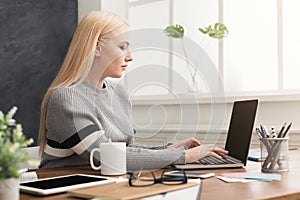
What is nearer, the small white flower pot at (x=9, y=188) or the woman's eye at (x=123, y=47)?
the small white flower pot at (x=9, y=188)

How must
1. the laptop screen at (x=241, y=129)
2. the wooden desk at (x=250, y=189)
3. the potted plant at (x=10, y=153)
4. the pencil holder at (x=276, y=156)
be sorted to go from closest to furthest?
the potted plant at (x=10, y=153), the wooden desk at (x=250, y=189), the pencil holder at (x=276, y=156), the laptop screen at (x=241, y=129)

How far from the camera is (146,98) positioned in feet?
11.3

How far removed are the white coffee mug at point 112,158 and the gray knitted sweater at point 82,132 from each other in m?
0.09

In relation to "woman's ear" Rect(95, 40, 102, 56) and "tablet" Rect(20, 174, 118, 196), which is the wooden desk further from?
"woman's ear" Rect(95, 40, 102, 56)

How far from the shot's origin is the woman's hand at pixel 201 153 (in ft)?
5.01

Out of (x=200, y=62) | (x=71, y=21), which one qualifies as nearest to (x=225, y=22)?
(x=200, y=62)

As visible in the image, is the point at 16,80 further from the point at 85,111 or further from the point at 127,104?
the point at 85,111

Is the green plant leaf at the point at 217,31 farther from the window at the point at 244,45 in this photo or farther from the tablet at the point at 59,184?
the tablet at the point at 59,184

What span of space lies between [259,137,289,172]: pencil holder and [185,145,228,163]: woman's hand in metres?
0.18

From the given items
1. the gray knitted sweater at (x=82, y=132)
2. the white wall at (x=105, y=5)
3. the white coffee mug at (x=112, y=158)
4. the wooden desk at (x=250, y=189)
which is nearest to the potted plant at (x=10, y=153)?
the wooden desk at (x=250, y=189)

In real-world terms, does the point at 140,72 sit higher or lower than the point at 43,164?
higher

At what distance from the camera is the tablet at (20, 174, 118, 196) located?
1034mm

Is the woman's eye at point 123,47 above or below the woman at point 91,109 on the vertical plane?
above

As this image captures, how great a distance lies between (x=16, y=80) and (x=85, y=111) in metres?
2.20
